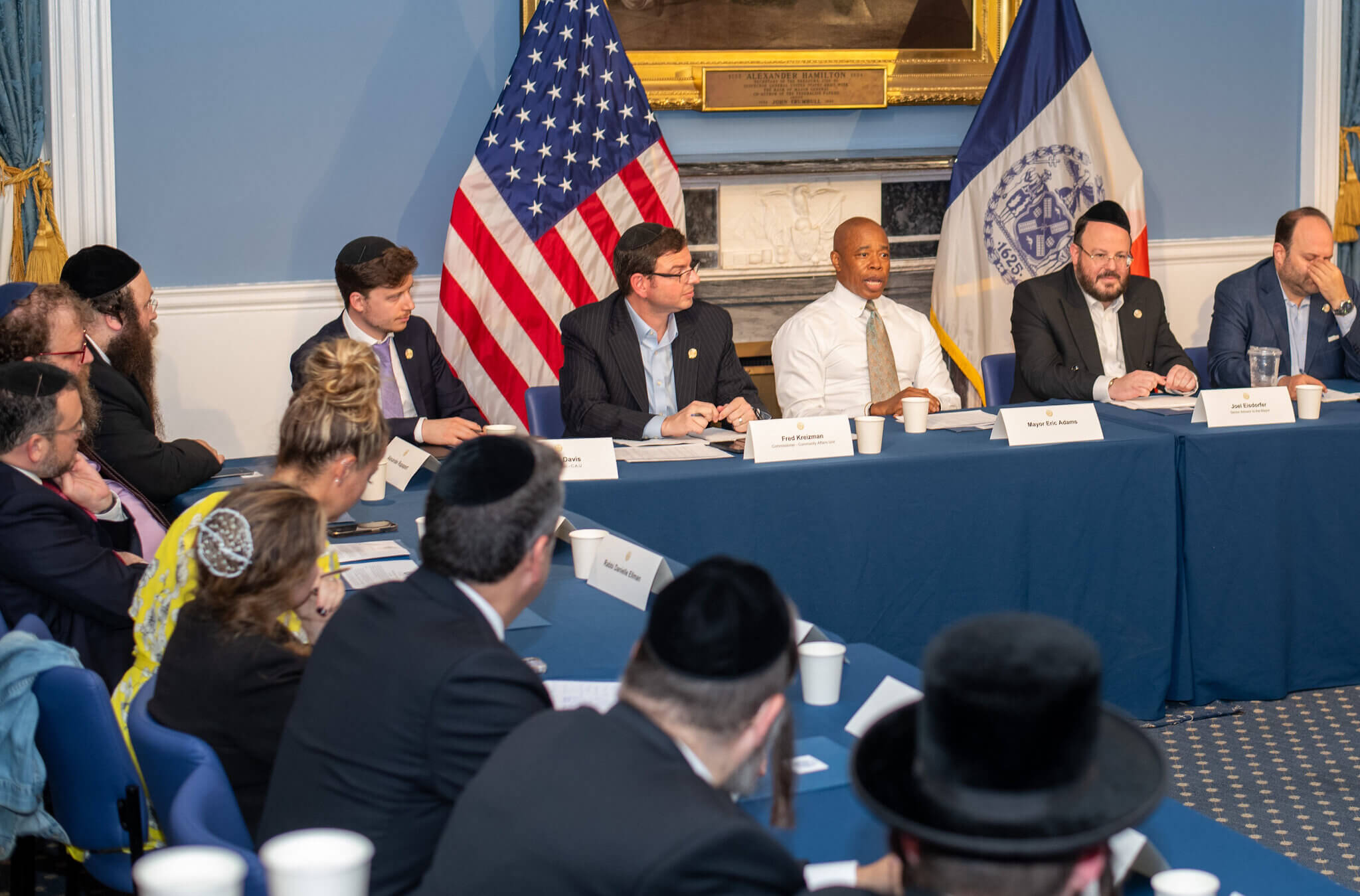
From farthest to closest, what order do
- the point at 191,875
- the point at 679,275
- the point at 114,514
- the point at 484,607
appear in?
1. the point at 679,275
2. the point at 114,514
3. the point at 484,607
4. the point at 191,875

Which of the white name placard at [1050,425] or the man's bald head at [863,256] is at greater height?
the man's bald head at [863,256]

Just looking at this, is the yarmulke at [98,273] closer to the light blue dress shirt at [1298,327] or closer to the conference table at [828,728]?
the conference table at [828,728]

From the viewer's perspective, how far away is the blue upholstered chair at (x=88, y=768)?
1867 millimetres

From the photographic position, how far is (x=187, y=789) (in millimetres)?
1460

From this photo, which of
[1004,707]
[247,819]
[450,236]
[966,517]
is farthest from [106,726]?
[450,236]

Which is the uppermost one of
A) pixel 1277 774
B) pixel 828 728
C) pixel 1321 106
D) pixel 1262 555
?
pixel 1321 106

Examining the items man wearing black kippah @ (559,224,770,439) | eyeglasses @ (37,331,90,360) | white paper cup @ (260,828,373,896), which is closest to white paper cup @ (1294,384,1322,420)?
man wearing black kippah @ (559,224,770,439)

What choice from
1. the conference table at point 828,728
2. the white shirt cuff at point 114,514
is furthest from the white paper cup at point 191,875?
the white shirt cuff at point 114,514

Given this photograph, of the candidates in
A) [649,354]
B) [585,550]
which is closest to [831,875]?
[585,550]

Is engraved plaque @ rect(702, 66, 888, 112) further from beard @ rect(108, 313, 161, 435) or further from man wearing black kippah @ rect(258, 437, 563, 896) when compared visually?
man wearing black kippah @ rect(258, 437, 563, 896)

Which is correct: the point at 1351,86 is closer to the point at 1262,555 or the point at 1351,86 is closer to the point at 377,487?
the point at 1262,555

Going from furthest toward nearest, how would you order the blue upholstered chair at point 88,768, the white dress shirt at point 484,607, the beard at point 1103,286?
the beard at point 1103,286 → the blue upholstered chair at point 88,768 → the white dress shirt at point 484,607

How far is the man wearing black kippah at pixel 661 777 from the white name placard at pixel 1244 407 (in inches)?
105

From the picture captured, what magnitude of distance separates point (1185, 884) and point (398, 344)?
3.23 m
